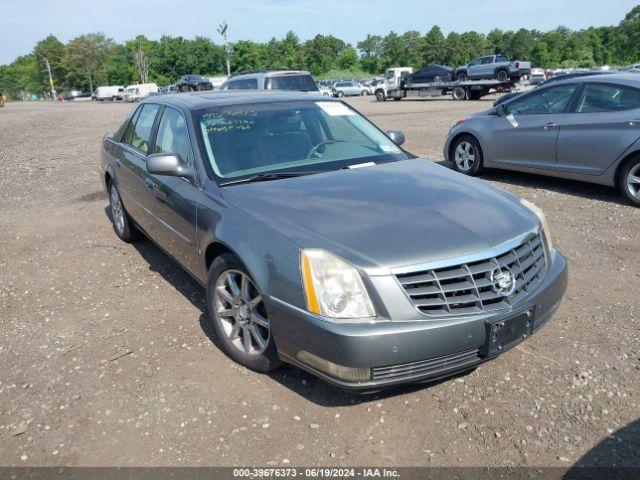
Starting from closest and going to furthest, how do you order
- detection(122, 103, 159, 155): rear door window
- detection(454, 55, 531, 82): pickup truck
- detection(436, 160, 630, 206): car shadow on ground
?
detection(122, 103, 159, 155): rear door window, detection(436, 160, 630, 206): car shadow on ground, detection(454, 55, 531, 82): pickup truck

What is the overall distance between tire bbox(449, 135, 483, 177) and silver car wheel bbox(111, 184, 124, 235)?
5.26 metres

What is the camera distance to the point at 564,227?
19.6ft

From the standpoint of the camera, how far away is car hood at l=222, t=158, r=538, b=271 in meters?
2.73

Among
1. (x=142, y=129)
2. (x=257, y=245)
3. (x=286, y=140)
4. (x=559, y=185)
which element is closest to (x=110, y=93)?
(x=559, y=185)

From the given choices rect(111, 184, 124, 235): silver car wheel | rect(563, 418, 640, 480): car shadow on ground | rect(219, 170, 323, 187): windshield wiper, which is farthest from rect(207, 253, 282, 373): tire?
rect(111, 184, 124, 235): silver car wheel

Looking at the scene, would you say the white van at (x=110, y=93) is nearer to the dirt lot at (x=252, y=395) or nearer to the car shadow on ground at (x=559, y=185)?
the car shadow on ground at (x=559, y=185)

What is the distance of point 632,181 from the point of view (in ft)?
21.6

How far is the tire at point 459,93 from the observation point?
3025 centimetres

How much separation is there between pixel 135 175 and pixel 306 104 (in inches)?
69.1

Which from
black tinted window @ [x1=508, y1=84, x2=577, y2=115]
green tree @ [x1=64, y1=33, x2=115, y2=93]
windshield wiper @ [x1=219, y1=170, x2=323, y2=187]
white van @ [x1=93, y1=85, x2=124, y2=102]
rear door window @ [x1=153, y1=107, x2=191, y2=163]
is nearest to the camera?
windshield wiper @ [x1=219, y1=170, x2=323, y2=187]

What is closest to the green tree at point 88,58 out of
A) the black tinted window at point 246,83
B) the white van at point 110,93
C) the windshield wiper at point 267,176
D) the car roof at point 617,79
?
the white van at point 110,93

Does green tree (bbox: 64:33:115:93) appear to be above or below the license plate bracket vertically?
above

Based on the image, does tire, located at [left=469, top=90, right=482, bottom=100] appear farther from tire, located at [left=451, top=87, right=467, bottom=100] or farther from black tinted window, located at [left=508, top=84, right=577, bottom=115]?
black tinted window, located at [left=508, top=84, right=577, bottom=115]

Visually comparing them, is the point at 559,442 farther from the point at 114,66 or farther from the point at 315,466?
the point at 114,66
